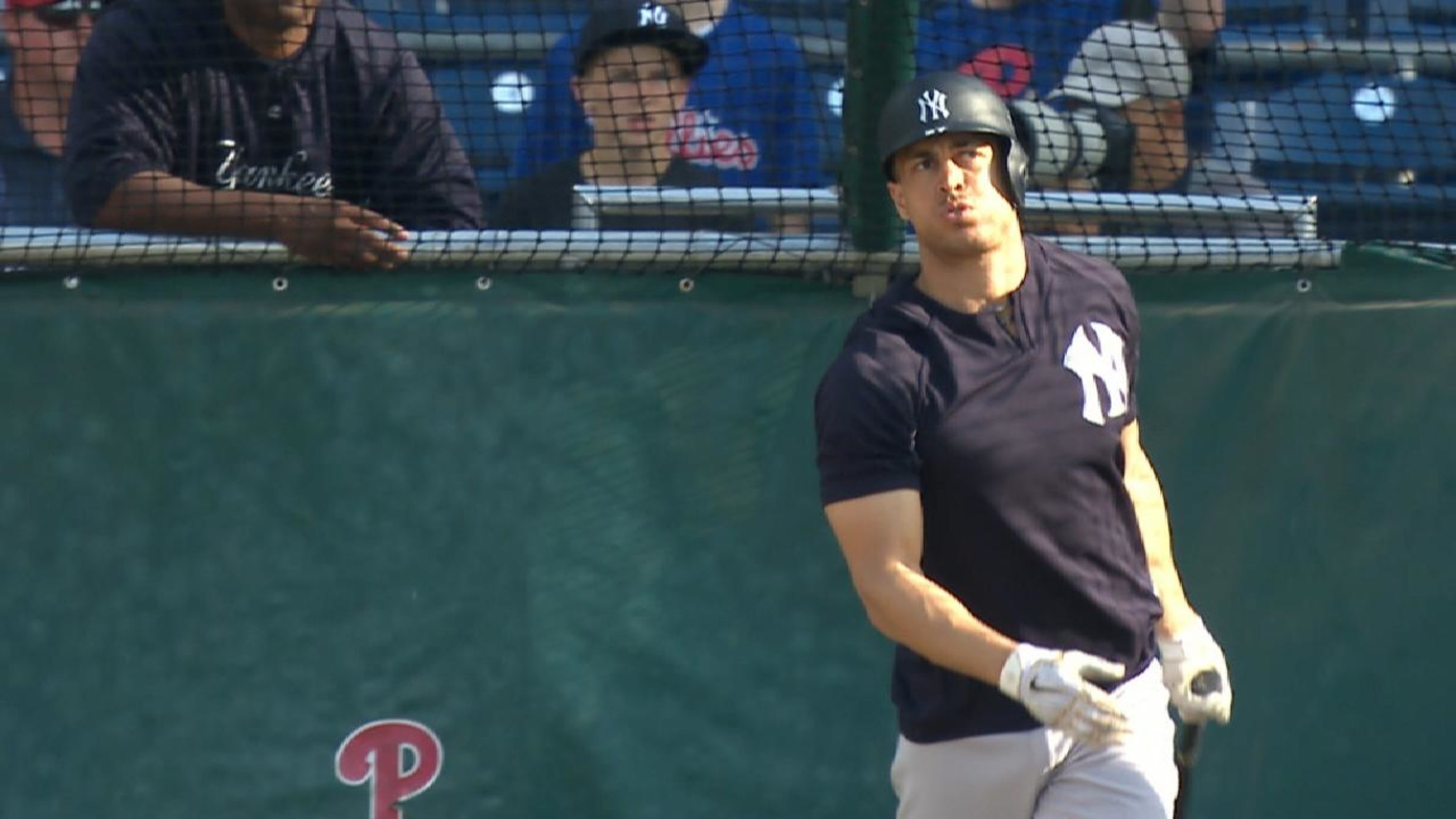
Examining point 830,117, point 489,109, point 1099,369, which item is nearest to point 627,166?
point 830,117

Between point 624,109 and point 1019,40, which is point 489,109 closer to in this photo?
point 624,109

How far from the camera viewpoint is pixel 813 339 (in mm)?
4176

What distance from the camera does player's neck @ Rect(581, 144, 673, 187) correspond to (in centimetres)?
463

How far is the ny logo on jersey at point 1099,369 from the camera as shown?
10.8ft

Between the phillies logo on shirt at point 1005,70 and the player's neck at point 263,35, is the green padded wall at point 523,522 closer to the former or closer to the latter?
the player's neck at point 263,35

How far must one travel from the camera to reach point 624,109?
4957 millimetres

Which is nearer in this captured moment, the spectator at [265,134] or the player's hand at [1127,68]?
the spectator at [265,134]

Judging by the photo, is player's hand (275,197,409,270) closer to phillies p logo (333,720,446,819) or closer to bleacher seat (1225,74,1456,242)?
phillies p logo (333,720,446,819)

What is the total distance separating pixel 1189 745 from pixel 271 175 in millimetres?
2253

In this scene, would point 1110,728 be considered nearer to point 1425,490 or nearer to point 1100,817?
point 1100,817

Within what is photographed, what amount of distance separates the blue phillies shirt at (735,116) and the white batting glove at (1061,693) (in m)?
1.73

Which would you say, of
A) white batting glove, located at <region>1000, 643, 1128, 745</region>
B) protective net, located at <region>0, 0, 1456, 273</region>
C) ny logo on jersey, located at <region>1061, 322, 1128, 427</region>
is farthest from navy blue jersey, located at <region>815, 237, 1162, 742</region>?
protective net, located at <region>0, 0, 1456, 273</region>

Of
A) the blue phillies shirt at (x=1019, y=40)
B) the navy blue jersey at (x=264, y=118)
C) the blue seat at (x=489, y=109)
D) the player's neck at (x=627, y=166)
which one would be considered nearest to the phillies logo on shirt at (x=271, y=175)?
the navy blue jersey at (x=264, y=118)

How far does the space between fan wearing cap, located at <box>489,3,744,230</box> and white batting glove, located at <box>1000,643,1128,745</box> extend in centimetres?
188
